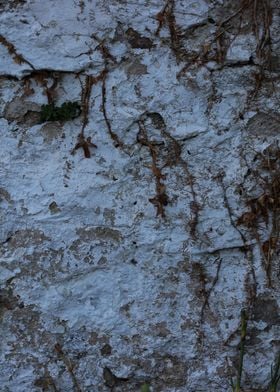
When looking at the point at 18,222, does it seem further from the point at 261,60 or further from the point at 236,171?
the point at 261,60

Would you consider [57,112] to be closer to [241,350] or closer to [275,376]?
[241,350]

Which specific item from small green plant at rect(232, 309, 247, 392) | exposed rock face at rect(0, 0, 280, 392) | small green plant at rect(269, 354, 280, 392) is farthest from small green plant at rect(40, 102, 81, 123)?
small green plant at rect(269, 354, 280, 392)

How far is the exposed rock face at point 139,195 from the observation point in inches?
70.9

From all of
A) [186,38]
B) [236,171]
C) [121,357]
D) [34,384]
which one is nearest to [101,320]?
[121,357]

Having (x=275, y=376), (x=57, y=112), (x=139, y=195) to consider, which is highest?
(x=57, y=112)

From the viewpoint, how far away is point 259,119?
1843 mm

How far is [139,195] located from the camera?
183 cm

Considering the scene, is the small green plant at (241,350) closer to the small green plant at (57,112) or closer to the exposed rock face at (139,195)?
the exposed rock face at (139,195)

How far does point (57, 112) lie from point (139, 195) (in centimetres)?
37

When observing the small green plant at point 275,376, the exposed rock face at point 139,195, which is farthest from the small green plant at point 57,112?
the small green plant at point 275,376

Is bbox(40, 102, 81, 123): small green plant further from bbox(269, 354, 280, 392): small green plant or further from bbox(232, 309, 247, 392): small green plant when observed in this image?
bbox(269, 354, 280, 392): small green plant

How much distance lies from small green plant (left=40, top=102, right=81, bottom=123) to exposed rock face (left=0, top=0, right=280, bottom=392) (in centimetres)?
2

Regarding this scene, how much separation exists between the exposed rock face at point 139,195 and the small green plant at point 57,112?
21 mm

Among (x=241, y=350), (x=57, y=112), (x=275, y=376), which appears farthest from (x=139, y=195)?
(x=275, y=376)
